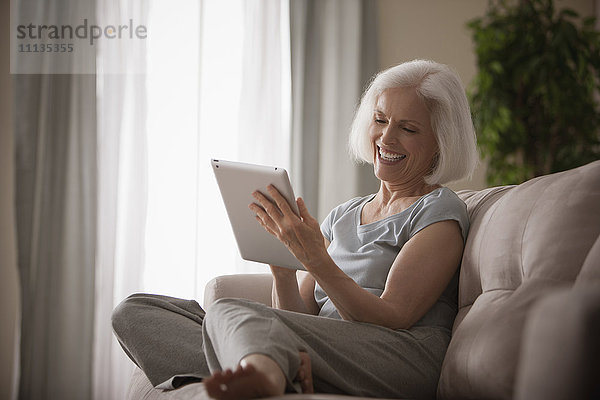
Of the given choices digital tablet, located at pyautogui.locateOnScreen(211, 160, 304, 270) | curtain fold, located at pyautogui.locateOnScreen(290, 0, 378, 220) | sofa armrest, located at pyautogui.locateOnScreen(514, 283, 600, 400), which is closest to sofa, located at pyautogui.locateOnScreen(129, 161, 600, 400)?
sofa armrest, located at pyautogui.locateOnScreen(514, 283, 600, 400)

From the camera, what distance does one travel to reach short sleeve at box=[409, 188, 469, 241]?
1528 mm

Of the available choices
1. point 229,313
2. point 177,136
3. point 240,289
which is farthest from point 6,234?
point 229,313

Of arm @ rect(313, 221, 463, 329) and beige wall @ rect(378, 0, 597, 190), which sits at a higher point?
beige wall @ rect(378, 0, 597, 190)

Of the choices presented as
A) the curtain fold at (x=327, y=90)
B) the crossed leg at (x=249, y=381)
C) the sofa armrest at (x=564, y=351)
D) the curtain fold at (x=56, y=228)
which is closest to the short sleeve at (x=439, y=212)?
the crossed leg at (x=249, y=381)

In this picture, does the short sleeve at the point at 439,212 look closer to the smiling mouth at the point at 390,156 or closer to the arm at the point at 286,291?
the smiling mouth at the point at 390,156

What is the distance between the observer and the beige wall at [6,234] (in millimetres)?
3273

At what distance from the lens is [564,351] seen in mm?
751

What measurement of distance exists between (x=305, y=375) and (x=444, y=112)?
35.4 inches

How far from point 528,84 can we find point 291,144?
1.28 meters

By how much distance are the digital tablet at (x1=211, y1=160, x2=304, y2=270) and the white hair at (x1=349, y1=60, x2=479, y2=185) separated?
48 cm

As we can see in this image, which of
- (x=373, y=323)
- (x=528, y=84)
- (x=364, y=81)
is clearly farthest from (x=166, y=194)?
(x=373, y=323)

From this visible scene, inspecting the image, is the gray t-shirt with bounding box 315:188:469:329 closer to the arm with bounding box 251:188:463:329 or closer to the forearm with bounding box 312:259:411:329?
the arm with bounding box 251:188:463:329

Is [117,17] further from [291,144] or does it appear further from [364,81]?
[364,81]

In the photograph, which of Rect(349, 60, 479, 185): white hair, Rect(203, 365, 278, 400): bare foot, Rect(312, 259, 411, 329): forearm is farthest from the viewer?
Rect(349, 60, 479, 185): white hair
